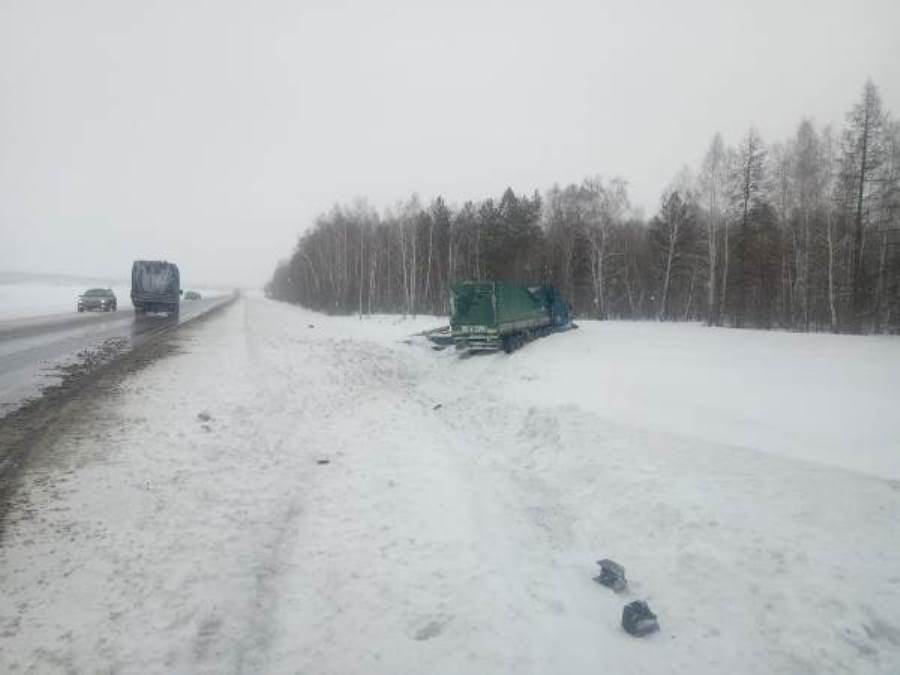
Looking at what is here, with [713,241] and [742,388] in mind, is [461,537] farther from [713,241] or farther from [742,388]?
[713,241]

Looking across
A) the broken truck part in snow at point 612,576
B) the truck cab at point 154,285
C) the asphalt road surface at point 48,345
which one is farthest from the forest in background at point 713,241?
the broken truck part in snow at point 612,576

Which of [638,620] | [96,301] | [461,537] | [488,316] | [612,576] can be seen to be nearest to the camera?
[638,620]

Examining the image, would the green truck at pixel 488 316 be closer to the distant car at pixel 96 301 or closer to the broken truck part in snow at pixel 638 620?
the broken truck part in snow at pixel 638 620

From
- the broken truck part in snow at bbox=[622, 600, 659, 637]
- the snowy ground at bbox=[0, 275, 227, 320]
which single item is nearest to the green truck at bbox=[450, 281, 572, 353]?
the broken truck part in snow at bbox=[622, 600, 659, 637]

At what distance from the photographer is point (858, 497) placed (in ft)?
19.0

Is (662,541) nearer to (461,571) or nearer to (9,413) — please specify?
(461,571)

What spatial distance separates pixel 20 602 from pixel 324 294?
68.6 m

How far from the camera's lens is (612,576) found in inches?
193

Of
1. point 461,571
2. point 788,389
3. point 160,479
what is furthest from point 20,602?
point 788,389

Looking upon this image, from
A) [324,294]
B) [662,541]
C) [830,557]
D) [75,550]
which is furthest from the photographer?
[324,294]

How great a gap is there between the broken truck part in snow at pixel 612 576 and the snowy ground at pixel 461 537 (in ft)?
0.41

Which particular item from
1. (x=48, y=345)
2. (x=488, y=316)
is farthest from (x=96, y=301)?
(x=488, y=316)

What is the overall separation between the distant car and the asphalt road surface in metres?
10.4

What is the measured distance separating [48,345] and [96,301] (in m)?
23.4
